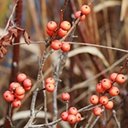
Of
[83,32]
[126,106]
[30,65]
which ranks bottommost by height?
[126,106]

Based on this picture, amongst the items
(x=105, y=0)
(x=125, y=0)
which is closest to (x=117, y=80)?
(x=125, y=0)

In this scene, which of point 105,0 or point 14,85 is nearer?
point 14,85

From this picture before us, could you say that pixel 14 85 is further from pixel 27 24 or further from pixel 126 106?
pixel 27 24

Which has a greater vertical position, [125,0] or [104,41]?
[125,0]

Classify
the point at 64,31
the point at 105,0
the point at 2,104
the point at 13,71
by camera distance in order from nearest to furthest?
1. the point at 64,31
2. the point at 13,71
3. the point at 105,0
4. the point at 2,104

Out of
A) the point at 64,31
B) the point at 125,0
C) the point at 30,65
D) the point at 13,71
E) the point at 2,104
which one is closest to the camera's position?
the point at 64,31

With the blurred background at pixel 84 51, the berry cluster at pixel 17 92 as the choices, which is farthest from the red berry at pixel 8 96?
the blurred background at pixel 84 51

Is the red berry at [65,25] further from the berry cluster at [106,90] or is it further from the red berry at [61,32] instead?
the berry cluster at [106,90]
